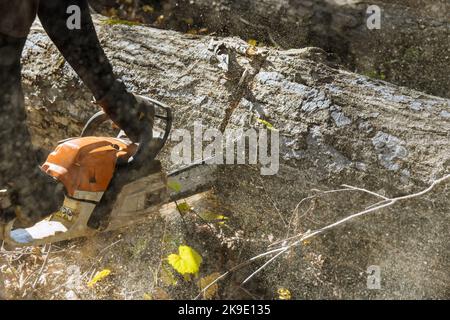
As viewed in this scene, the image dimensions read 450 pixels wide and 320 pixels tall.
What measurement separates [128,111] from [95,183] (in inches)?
14.3

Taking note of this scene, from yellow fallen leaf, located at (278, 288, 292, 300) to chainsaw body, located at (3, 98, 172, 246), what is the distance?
90 cm

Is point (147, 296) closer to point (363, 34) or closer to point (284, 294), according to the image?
point (284, 294)

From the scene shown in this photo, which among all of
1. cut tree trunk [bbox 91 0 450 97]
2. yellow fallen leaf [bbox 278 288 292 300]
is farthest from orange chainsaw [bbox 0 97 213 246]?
cut tree trunk [bbox 91 0 450 97]

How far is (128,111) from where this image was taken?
2430 millimetres

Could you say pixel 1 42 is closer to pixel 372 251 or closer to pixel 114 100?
pixel 114 100

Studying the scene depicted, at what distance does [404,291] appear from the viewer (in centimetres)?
272

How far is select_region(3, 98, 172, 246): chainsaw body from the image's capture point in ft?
8.05

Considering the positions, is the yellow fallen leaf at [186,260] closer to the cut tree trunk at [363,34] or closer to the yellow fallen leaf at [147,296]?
the yellow fallen leaf at [147,296]

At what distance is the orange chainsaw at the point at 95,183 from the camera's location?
2455 mm

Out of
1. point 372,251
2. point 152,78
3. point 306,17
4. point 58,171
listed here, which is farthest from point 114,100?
point 306,17

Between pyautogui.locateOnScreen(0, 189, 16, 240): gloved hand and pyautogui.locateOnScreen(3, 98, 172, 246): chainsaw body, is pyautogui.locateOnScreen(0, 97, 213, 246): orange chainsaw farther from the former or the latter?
pyautogui.locateOnScreen(0, 189, 16, 240): gloved hand

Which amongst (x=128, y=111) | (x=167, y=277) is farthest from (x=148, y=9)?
(x=167, y=277)

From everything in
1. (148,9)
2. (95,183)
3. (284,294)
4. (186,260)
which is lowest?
(284,294)

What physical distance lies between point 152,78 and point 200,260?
1.09m
